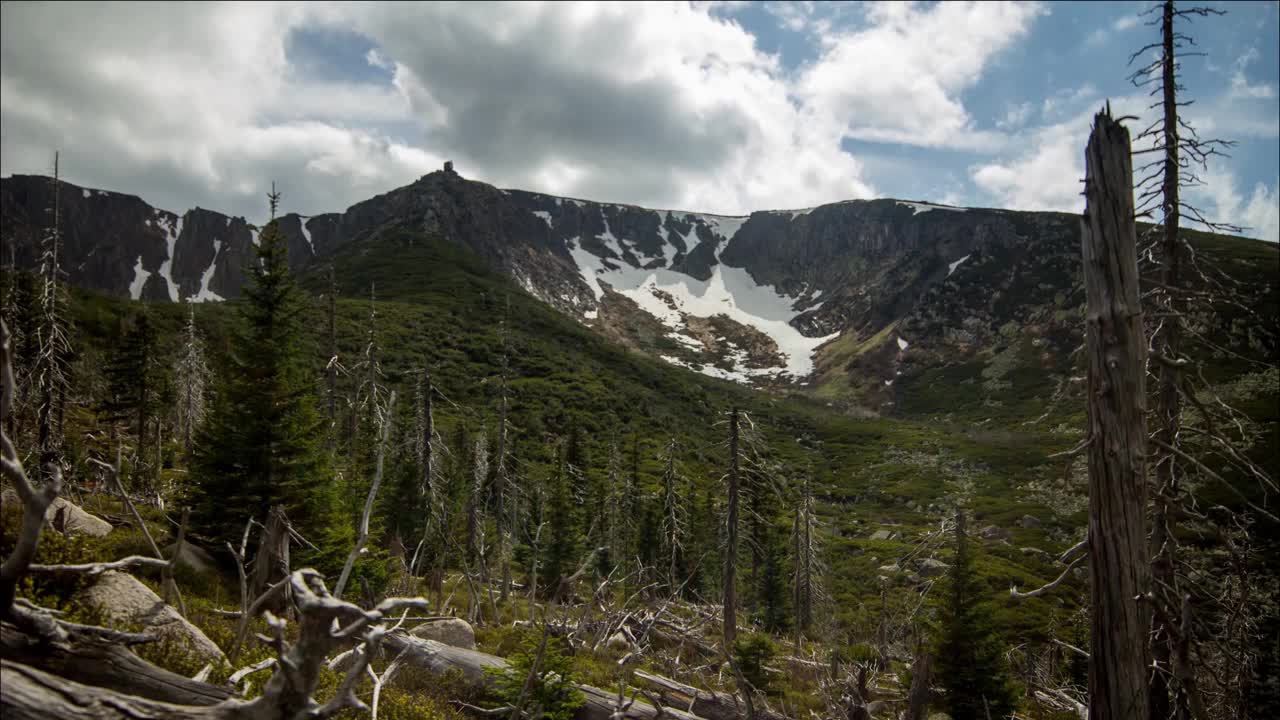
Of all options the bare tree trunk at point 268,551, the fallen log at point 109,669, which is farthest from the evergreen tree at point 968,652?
the fallen log at point 109,669

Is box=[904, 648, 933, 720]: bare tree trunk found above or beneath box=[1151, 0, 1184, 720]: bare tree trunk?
beneath

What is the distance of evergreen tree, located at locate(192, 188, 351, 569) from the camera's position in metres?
14.4

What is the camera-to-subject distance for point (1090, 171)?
561 centimetres

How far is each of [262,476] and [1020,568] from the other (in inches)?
2745

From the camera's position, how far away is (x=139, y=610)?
638 centimetres

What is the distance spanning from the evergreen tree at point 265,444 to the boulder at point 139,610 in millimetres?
7698

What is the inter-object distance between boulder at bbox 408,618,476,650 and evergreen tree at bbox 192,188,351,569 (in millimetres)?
3521

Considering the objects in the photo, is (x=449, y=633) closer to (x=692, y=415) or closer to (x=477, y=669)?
(x=477, y=669)

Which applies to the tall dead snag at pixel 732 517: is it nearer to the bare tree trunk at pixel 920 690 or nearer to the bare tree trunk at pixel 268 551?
the bare tree trunk at pixel 920 690

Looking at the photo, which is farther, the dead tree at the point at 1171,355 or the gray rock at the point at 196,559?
the gray rock at the point at 196,559

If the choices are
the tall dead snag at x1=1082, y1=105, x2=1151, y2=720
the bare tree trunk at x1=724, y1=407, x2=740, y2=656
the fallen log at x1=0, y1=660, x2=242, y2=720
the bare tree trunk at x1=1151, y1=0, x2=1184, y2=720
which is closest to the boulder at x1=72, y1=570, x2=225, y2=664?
the fallen log at x1=0, y1=660, x2=242, y2=720

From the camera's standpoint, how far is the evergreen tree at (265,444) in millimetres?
14383

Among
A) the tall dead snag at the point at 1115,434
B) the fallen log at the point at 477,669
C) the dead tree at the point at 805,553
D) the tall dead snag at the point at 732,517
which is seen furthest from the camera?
the dead tree at the point at 805,553

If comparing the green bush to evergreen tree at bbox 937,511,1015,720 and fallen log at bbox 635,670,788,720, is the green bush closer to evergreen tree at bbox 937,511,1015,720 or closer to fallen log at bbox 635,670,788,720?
fallen log at bbox 635,670,788,720
